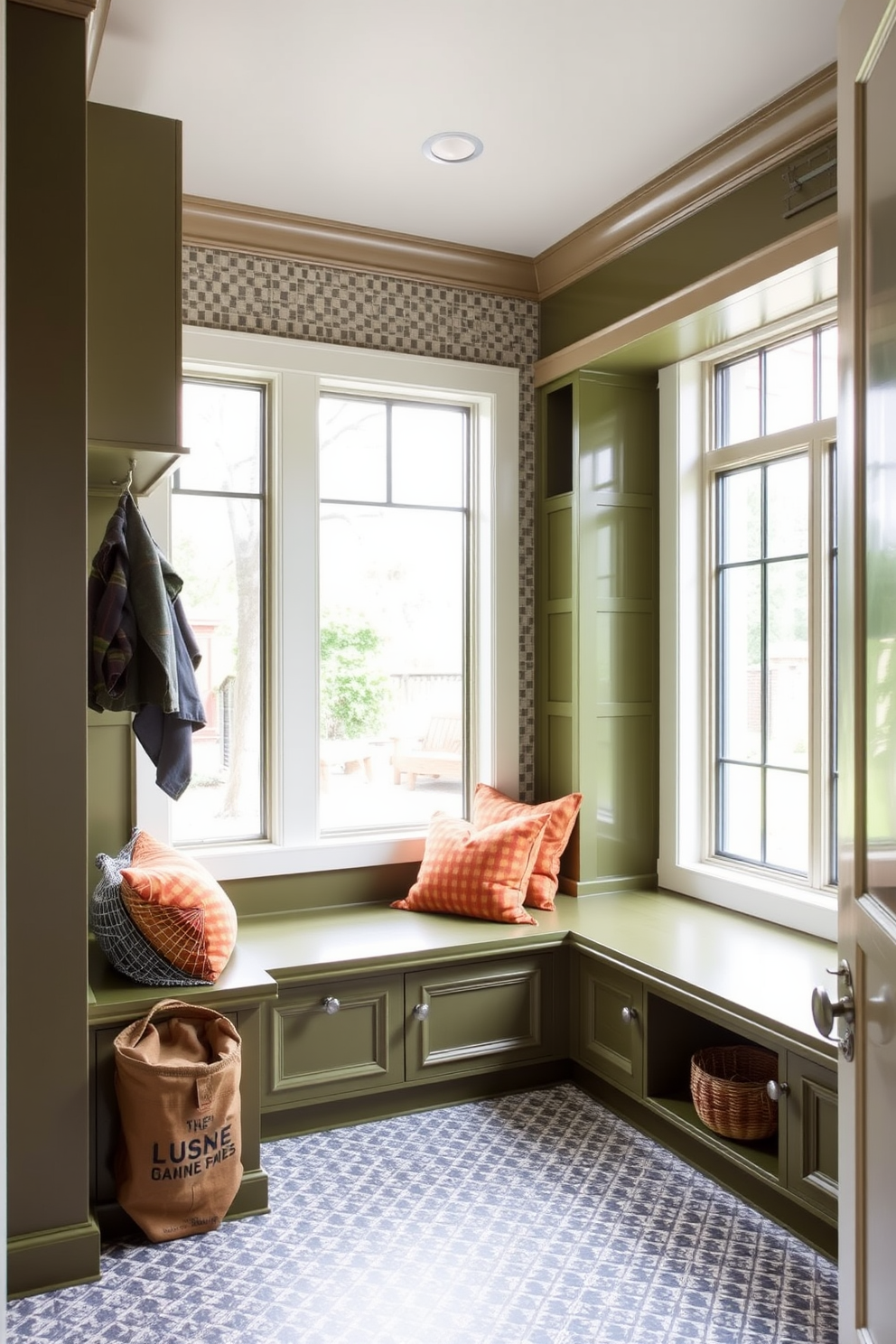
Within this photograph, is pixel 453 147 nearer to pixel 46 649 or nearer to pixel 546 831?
pixel 46 649

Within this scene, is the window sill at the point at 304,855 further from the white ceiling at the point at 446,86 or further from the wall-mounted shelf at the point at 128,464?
the white ceiling at the point at 446,86

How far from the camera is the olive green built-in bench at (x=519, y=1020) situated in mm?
2486

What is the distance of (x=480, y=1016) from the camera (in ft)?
10.7

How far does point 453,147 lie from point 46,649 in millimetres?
1885

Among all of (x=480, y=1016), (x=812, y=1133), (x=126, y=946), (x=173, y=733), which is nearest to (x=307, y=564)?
(x=173, y=733)

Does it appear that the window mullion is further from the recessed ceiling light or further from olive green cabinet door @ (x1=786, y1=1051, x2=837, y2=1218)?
the recessed ceiling light

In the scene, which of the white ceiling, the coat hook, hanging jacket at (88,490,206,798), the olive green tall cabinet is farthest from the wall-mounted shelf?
the olive green tall cabinet

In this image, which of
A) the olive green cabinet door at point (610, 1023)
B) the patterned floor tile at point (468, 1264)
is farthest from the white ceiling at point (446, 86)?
the patterned floor tile at point (468, 1264)

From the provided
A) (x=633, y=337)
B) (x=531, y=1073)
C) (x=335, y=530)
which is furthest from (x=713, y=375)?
(x=531, y=1073)

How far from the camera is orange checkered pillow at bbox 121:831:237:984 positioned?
2.61m

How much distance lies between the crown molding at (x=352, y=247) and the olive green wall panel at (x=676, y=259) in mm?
233

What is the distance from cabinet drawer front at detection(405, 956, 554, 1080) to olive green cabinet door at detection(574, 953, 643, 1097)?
0.11 meters

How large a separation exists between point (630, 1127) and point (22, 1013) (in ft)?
5.84

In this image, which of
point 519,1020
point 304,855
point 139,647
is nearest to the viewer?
point 139,647
